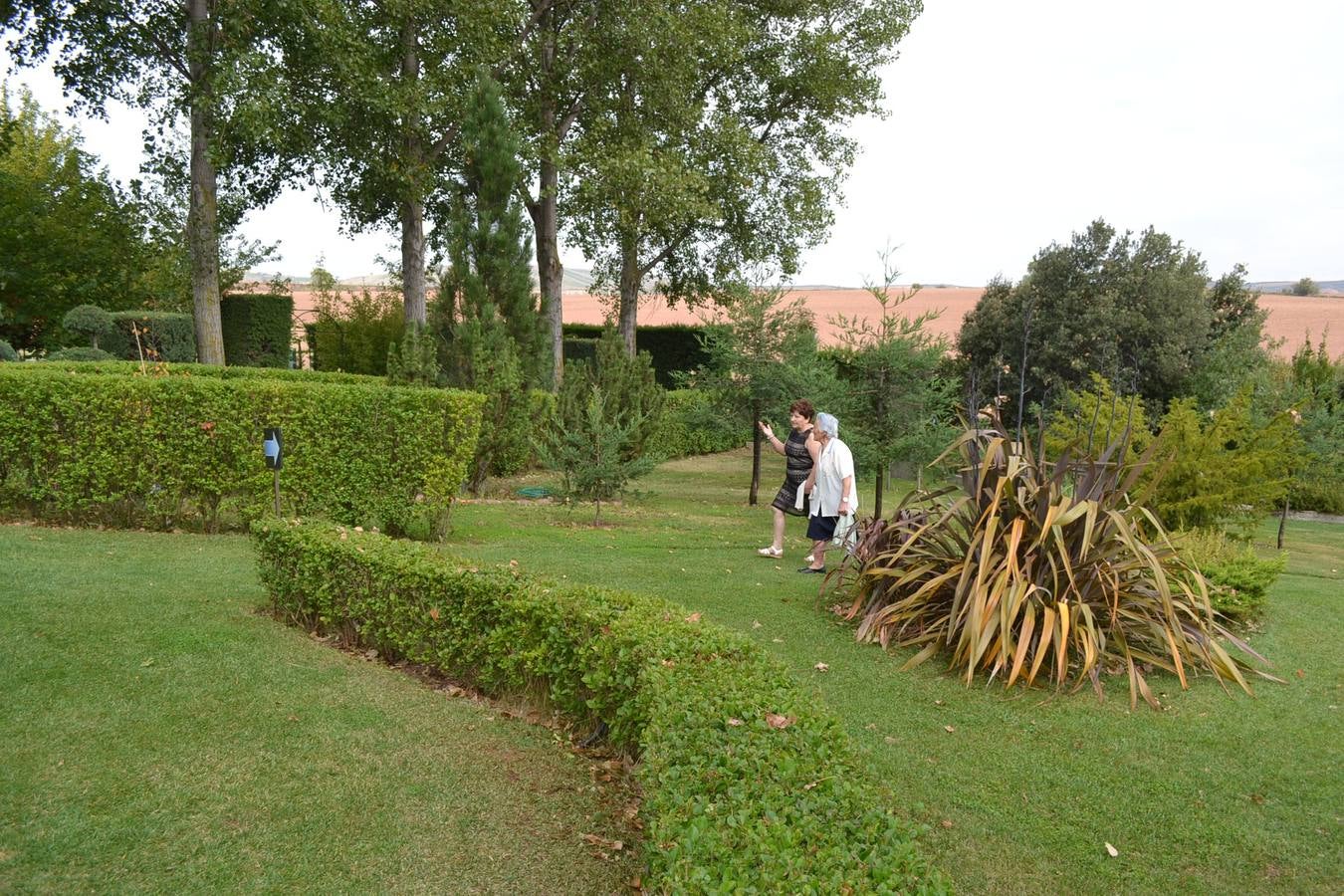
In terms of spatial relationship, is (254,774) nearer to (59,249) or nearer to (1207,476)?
(1207,476)

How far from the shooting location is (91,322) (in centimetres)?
2106

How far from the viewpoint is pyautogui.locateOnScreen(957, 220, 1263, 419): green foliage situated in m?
19.7

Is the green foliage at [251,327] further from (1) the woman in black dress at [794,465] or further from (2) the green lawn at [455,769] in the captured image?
(1) the woman in black dress at [794,465]

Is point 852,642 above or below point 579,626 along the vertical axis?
below

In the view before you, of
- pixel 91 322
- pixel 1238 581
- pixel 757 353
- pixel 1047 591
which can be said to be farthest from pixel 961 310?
pixel 1047 591

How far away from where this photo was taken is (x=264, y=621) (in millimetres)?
5781

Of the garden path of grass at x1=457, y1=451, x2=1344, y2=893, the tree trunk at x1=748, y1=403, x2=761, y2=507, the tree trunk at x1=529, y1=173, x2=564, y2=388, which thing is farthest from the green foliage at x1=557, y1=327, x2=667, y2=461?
the garden path of grass at x1=457, y1=451, x2=1344, y2=893

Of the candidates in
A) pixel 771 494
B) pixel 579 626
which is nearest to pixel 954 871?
pixel 579 626

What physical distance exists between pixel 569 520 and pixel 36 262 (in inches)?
866

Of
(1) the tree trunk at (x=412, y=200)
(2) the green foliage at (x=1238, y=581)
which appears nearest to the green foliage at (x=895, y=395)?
(2) the green foliage at (x=1238, y=581)

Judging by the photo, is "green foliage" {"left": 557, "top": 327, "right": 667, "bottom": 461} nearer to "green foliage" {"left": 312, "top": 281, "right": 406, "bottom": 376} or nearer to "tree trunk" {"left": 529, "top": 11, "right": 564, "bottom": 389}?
"tree trunk" {"left": 529, "top": 11, "right": 564, "bottom": 389}

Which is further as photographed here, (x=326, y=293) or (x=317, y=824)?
(x=326, y=293)

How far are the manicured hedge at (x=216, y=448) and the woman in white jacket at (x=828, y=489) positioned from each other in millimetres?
3385

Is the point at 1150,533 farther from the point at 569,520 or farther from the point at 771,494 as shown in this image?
the point at 771,494
